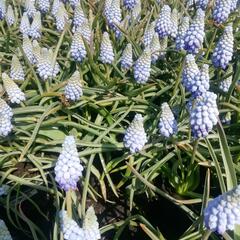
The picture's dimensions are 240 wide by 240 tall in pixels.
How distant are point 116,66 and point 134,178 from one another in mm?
1242

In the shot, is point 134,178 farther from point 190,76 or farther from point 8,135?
point 8,135

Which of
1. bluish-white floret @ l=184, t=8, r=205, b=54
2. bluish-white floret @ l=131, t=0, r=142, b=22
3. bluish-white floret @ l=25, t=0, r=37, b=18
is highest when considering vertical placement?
bluish-white floret @ l=184, t=8, r=205, b=54

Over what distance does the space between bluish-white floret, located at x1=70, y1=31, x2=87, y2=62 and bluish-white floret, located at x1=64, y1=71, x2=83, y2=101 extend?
0.43m

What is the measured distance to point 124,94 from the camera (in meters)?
4.16

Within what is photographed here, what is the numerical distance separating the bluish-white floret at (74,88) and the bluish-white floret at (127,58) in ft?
1.87

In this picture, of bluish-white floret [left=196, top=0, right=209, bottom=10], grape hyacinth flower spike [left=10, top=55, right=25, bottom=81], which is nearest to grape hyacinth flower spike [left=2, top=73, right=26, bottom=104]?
grape hyacinth flower spike [left=10, top=55, right=25, bottom=81]

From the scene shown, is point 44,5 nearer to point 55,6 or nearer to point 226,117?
point 55,6

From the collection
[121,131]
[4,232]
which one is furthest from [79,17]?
[4,232]

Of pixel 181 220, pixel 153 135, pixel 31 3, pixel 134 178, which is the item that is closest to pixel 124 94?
pixel 153 135

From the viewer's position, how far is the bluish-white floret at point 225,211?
6.25ft

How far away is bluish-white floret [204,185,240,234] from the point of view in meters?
1.91

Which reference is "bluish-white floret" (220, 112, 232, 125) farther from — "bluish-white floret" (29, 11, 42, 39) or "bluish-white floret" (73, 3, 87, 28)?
→ "bluish-white floret" (29, 11, 42, 39)

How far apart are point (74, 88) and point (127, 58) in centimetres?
64

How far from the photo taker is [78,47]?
4016mm
